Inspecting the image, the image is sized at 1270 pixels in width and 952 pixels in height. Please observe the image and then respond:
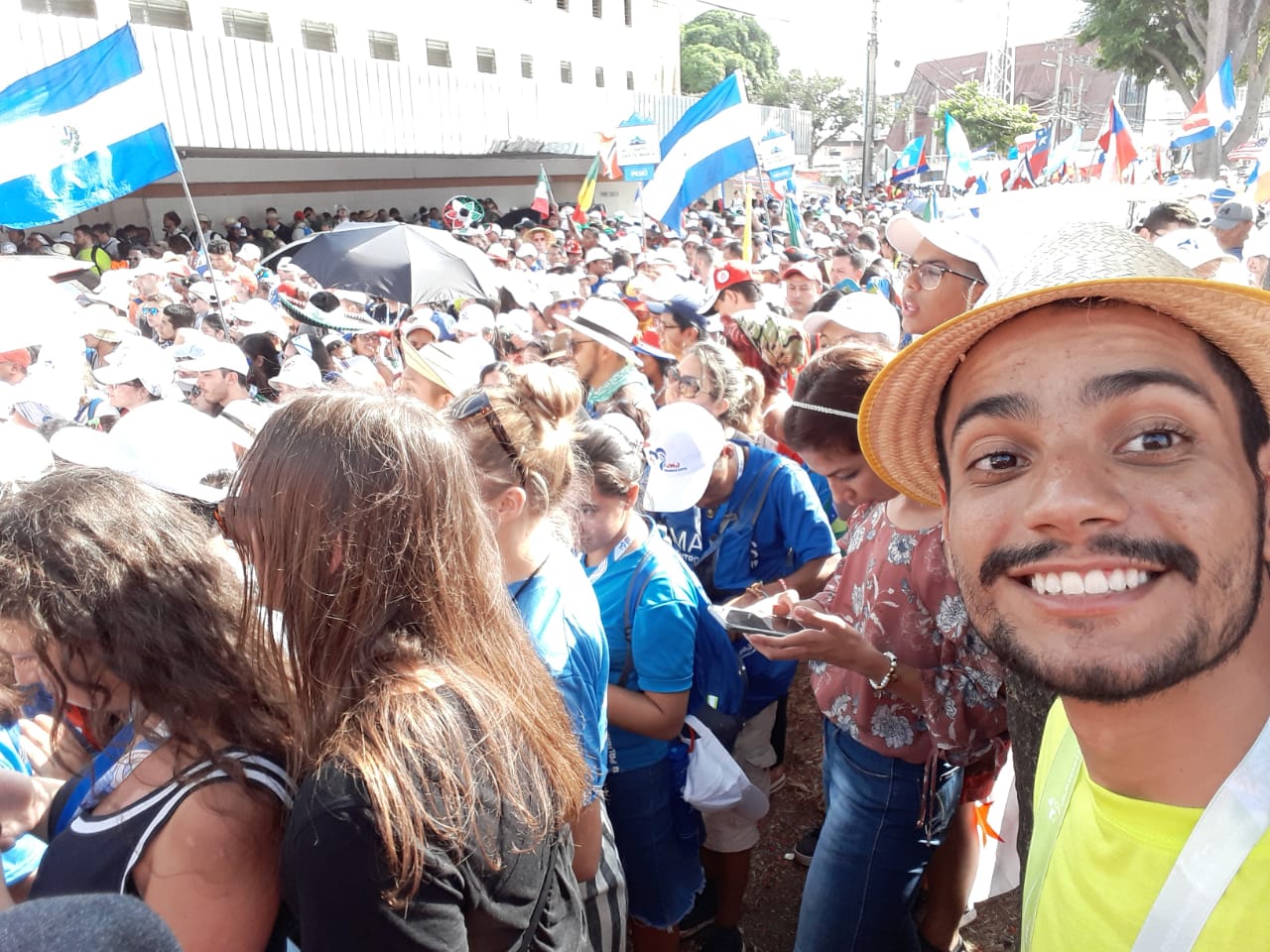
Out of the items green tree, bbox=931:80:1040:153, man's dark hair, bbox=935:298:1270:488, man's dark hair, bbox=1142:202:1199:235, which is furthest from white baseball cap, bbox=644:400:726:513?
green tree, bbox=931:80:1040:153

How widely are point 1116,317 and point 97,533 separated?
1593mm

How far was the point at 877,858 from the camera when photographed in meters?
2.21

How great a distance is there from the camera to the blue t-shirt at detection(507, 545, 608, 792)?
198cm

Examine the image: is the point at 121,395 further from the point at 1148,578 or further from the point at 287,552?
the point at 1148,578

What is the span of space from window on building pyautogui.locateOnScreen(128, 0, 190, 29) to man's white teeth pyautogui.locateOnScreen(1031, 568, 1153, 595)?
24.3 meters

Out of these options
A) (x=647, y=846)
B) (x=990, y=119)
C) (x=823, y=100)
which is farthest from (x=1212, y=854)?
(x=823, y=100)

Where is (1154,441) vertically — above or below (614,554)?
above

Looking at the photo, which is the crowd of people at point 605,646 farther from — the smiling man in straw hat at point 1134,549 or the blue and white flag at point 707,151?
the blue and white flag at point 707,151

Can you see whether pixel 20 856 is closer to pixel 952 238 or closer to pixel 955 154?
pixel 952 238

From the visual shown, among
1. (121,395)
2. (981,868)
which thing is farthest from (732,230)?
(981,868)

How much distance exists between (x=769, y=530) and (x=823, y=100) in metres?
72.3

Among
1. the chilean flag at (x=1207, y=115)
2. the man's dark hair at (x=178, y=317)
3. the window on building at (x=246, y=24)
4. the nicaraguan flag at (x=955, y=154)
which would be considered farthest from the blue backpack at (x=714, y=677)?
the window on building at (x=246, y=24)

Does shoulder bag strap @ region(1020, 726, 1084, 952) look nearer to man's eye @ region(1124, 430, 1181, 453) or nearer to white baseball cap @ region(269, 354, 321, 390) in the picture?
man's eye @ region(1124, 430, 1181, 453)

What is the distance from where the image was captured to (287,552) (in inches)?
56.6
